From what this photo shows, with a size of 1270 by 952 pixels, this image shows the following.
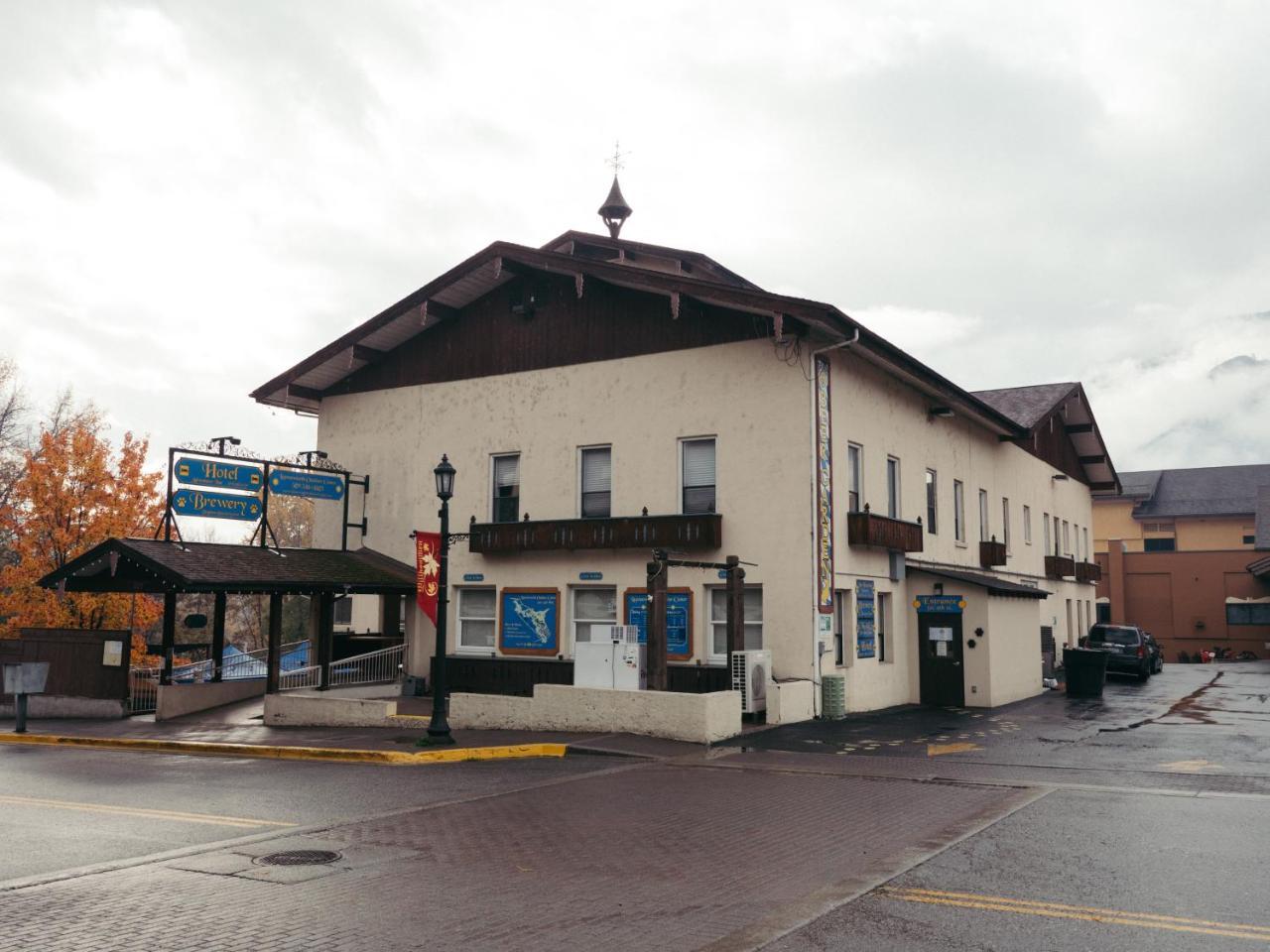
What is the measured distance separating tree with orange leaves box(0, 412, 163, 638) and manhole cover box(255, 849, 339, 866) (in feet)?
86.0

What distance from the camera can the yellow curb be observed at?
15766 millimetres

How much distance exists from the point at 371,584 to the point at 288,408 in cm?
700

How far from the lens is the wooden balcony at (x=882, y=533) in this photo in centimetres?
2117

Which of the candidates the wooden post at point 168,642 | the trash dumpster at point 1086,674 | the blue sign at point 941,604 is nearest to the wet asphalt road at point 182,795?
the wooden post at point 168,642

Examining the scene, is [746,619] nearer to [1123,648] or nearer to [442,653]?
[442,653]

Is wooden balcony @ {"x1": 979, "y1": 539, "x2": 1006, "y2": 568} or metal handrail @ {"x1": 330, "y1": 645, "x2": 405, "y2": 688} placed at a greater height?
wooden balcony @ {"x1": 979, "y1": 539, "x2": 1006, "y2": 568}

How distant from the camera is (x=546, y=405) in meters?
23.7

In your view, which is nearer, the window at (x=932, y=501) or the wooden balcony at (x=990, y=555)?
the window at (x=932, y=501)

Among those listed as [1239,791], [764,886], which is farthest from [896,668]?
[764,886]

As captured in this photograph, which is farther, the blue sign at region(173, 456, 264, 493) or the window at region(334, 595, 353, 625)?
the window at region(334, 595, 353, 625)

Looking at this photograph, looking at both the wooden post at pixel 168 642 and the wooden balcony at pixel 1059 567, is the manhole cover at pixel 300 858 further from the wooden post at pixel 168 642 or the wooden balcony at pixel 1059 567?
the wooden balcony at pixel 1059 567

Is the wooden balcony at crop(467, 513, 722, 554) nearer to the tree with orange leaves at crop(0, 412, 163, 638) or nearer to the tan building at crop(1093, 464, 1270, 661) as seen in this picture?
the tree with orange leaves at crop(0, 412, 163, 638)

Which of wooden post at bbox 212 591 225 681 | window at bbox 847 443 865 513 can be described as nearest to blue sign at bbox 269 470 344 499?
wooden post at bbox 212 591 225 681

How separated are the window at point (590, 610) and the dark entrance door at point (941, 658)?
6.94 metres
